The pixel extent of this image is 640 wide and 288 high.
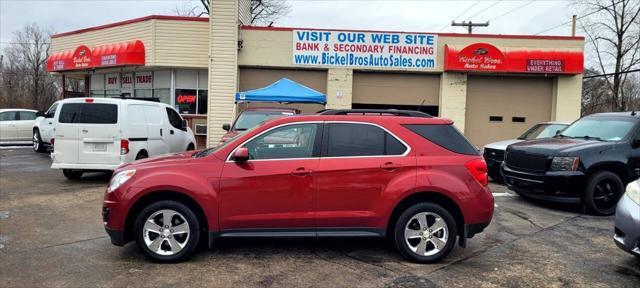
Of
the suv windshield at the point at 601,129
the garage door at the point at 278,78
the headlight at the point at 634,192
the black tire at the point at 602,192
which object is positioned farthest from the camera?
the garage door at the point at 278,78

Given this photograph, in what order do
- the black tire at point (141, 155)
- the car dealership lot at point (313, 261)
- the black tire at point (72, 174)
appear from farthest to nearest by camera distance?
the black tire at point (72, 174)
the black tire at point (141, 155)
the car dealership lot at point (313, 261)

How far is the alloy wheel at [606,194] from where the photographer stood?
8.46 m

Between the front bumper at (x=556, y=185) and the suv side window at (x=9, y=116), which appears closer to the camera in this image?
the front bumper at (x=556, y=185)

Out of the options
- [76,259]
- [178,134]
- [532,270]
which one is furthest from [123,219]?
[178,134]

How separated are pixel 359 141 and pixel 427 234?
1258 mm

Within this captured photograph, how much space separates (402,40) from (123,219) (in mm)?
14210

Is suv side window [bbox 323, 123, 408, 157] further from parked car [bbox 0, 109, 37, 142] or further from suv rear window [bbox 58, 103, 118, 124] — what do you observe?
parked car [bbox 0, 109, 37, 142]

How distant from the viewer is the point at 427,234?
537 cm

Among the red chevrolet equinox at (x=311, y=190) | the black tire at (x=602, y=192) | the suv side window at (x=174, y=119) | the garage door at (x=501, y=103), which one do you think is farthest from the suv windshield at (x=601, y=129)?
the suv side window at (x=174, y=119)

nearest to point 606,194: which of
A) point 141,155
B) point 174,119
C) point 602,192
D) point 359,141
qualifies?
point 602,192

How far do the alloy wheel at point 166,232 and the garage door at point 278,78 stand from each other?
1301 centimetres

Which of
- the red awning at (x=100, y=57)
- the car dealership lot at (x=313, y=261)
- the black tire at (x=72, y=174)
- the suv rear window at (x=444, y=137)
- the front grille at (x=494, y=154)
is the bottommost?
the car dealership lot at (x=313, y=261)

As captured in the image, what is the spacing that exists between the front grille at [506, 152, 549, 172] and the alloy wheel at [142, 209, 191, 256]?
6.37 m

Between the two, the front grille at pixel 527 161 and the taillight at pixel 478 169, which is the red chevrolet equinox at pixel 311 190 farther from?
the front grille at pixel 527 161
